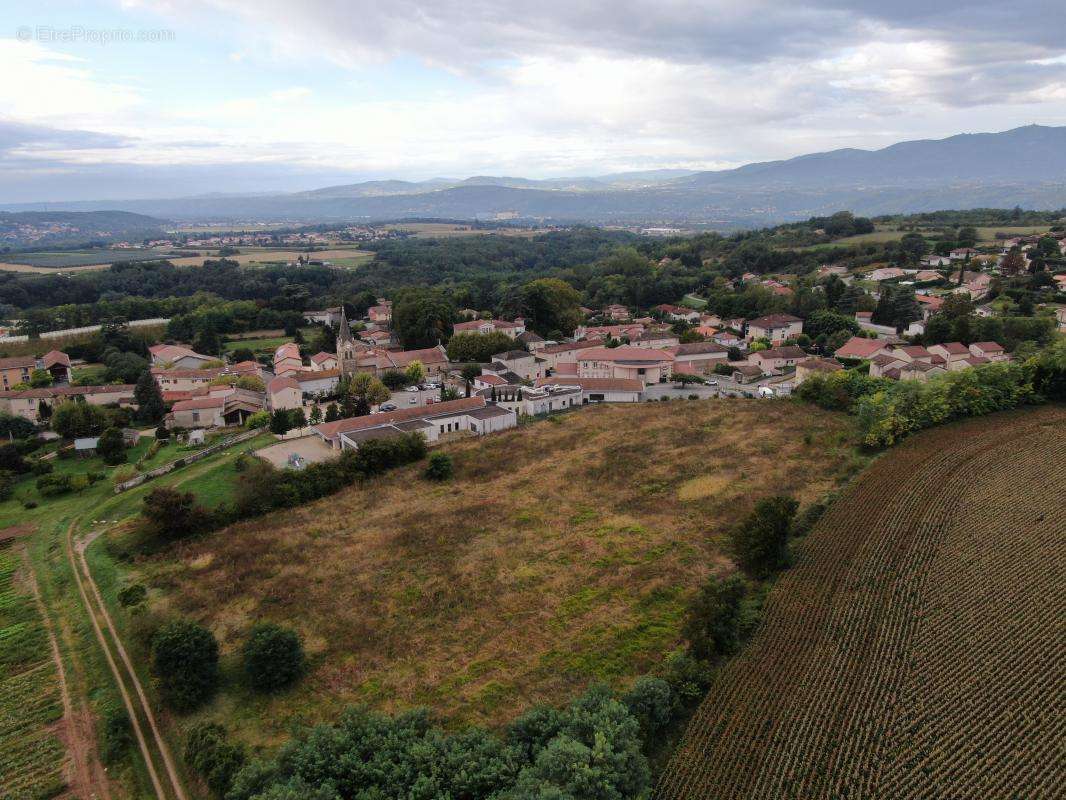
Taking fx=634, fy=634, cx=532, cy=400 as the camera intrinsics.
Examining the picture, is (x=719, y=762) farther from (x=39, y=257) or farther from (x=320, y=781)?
(x=39, y=257)

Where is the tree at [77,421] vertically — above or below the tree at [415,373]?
below

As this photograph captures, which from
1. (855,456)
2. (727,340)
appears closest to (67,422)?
(855,456)

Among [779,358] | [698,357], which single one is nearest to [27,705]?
[698,357]

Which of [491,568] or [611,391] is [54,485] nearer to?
[491,568]

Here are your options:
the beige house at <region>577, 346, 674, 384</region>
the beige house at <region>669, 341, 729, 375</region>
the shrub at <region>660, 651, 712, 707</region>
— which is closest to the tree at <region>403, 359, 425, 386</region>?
the beige house at <region>577, 346, 674, 384</region>

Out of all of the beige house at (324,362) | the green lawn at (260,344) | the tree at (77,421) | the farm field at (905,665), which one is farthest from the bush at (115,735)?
the green lawn at (260,344)

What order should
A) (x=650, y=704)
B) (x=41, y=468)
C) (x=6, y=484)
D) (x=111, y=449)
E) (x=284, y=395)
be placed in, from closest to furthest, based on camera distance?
(x=650, y=704), (x=6, y=484), (x=41, y=468), (x=111, y=449), (x=284, y=395)

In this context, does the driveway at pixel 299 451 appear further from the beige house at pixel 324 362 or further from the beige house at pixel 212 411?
the beige house at pixel 324 362
